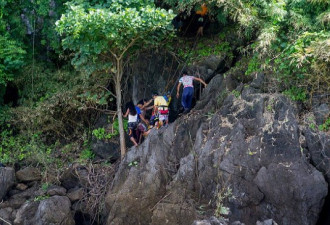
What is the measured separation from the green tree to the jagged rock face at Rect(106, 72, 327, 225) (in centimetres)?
195

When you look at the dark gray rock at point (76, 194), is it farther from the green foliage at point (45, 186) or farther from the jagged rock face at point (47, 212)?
the green foliage at point (45, 186)

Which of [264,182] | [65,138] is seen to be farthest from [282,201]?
[65,138]

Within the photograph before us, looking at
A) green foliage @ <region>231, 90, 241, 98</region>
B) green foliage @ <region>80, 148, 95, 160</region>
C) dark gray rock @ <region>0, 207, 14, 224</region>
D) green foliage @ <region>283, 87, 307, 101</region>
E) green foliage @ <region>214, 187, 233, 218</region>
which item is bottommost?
dark gray rock @ <region>0, 207, 14, 224</region>

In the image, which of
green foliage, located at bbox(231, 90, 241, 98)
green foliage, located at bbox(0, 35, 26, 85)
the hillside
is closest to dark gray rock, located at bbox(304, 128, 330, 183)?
the hillside

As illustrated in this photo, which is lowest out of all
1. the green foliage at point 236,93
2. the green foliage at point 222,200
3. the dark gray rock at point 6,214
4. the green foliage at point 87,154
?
the dark gray rock at point 6,214

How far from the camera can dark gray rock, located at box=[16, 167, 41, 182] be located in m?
14.7

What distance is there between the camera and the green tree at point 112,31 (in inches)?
483

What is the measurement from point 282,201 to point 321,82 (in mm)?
2956

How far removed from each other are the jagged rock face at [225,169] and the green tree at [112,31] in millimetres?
1952

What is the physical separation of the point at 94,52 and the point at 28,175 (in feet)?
14.5

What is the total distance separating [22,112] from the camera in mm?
16297

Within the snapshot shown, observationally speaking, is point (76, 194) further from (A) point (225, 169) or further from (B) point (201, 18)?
(B) point (201, 18)

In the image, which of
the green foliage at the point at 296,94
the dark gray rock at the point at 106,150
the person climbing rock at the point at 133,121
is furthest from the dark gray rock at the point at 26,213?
the green foliage at the point at 296,94

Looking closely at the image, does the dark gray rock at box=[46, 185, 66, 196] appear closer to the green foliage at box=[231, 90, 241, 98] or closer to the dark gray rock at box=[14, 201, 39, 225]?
the dark gray rock at box=[14, 201, 39, 225]
